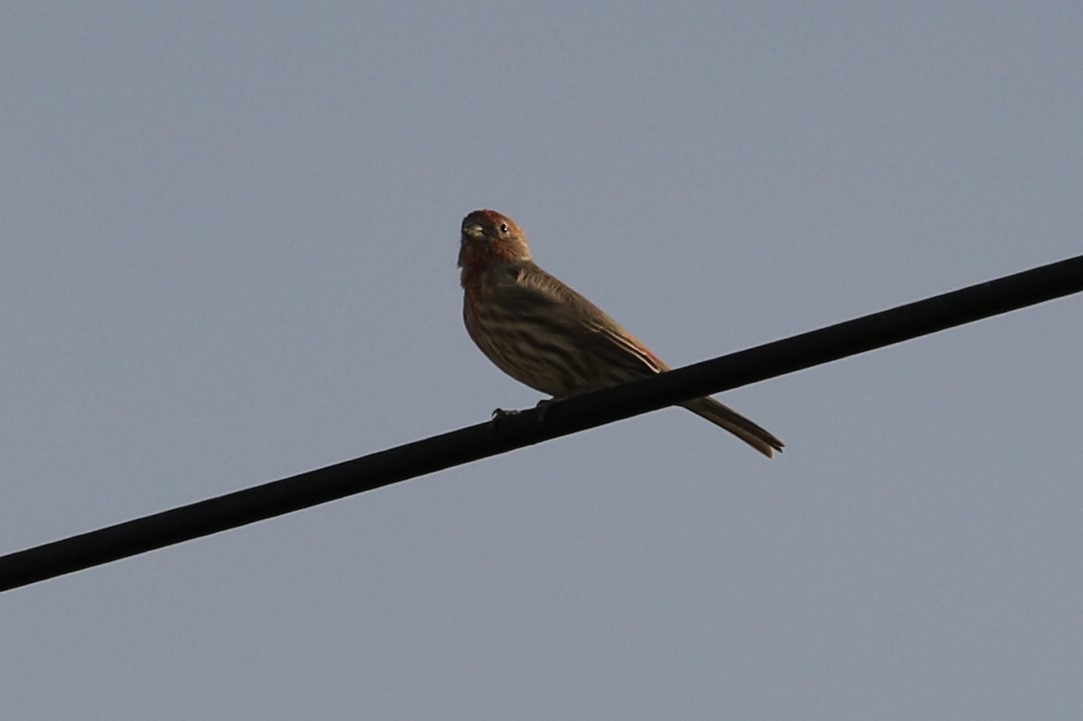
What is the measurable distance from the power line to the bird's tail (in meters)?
3.12

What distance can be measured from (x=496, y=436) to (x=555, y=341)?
4.09 metres

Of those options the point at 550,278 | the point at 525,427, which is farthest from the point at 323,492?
the point at 550,278

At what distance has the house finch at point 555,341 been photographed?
10375 millimetres

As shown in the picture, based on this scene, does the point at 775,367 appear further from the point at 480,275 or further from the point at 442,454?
the point at 480,275

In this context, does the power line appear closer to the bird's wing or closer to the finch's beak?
the bird's wing

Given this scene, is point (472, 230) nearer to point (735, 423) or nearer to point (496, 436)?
point (735, 423)

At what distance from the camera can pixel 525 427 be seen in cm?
670

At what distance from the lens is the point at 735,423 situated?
32.8 ft

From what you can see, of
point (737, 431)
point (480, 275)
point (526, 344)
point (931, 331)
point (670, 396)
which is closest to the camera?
point (931, 331)

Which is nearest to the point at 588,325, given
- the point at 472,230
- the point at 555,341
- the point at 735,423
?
the point at 555,341

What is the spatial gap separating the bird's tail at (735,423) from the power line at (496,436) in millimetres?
3123

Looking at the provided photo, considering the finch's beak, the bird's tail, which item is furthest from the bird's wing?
the finch's beak

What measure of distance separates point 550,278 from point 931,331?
5.55 metres

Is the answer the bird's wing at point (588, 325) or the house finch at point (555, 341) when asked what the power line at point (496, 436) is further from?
the bird's wing at point (588, 325)
